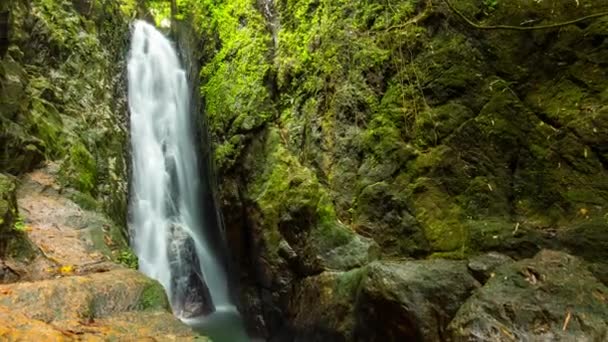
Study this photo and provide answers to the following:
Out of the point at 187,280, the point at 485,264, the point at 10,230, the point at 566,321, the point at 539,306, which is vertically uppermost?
the point at 10,230

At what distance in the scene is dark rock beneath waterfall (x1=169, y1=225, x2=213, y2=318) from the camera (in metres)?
10.1

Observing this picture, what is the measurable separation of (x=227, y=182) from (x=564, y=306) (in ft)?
21.5

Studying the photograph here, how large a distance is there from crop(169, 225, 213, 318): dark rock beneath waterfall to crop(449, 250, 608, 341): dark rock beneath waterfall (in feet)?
22.8

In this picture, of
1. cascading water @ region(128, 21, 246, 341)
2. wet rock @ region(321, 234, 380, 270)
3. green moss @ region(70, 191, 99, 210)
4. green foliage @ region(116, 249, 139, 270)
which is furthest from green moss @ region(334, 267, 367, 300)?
green moss @ region(70, 191, 99, 210)

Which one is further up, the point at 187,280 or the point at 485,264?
the point at 187,280

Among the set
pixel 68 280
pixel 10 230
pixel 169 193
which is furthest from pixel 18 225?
pixel 169 193

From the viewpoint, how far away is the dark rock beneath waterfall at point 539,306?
4211mm

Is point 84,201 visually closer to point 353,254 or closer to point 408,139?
point 353,254

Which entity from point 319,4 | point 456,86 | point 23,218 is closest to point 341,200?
point 456,86

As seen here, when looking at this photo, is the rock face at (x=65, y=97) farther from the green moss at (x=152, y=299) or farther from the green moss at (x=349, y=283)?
the green moss at (x=349, y=283)

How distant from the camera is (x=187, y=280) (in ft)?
34.1

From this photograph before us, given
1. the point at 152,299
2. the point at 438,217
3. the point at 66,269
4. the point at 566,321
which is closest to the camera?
the point at 566,321

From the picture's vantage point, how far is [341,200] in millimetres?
7469

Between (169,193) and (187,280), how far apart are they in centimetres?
274
